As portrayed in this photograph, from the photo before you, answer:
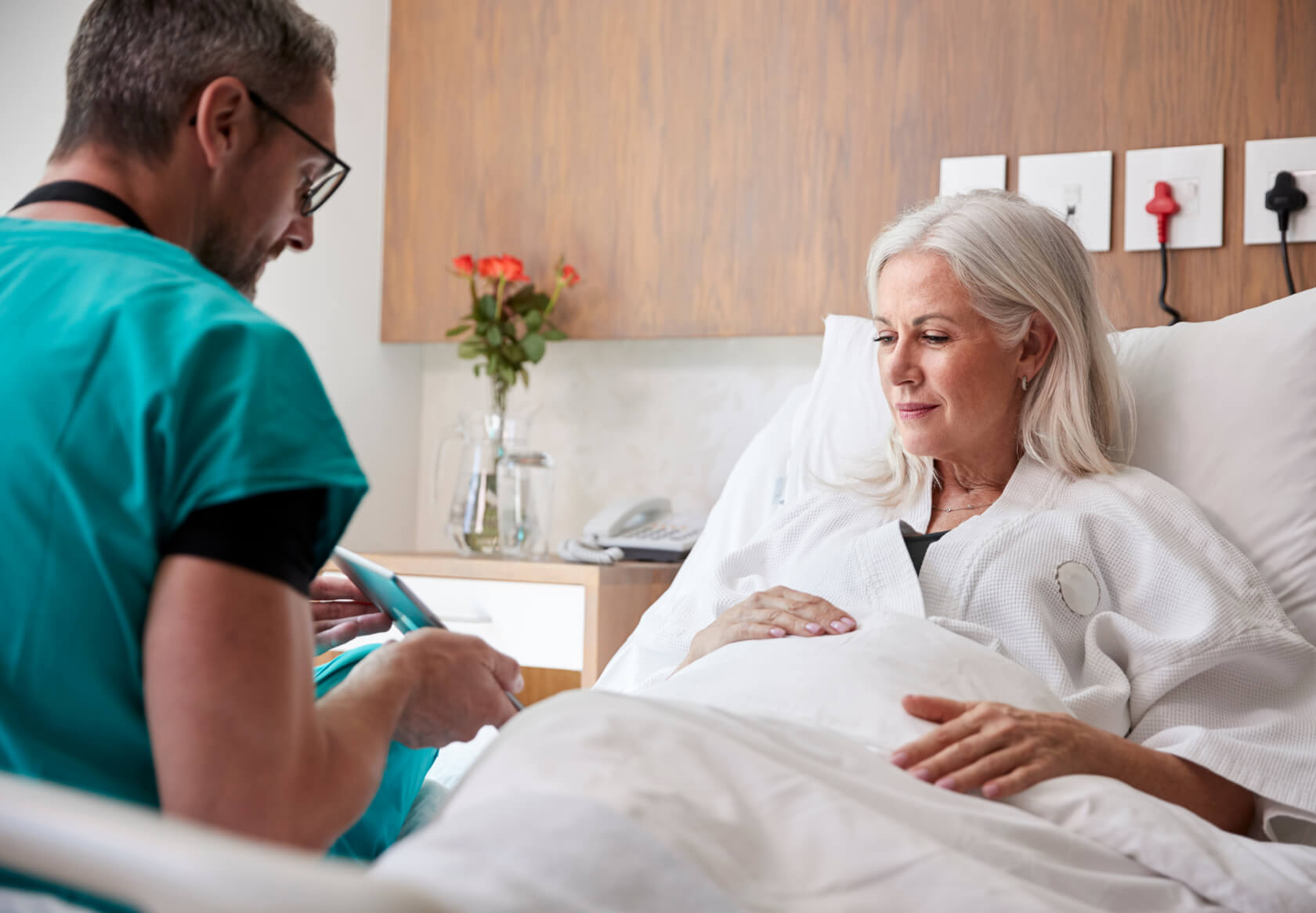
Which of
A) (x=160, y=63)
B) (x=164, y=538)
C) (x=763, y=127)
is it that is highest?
(x=763, y=127)

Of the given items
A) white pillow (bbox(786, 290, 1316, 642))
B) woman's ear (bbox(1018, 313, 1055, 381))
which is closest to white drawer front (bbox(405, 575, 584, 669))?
white pillow (bbox(786, 290, 1316, 642))

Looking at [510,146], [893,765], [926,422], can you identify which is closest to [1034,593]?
[926,422]

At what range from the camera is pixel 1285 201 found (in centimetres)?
209

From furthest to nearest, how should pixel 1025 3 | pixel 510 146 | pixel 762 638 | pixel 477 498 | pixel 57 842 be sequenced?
1. pixel 510 146
2. pixel 477 498
3. pixel 1025 3
4. pixel 762 638
5. pixel 57 842

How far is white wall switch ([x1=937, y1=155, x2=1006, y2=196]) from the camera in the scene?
92.4 inches

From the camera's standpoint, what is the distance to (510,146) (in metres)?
2.89

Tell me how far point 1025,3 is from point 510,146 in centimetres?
128

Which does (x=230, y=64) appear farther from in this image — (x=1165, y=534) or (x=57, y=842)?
(x=1165, y=534)

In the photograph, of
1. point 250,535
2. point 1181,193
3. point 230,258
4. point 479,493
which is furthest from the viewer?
point 479,493

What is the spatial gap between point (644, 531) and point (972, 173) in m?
1.03

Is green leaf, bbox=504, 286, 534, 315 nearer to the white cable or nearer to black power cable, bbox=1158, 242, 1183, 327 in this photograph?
the white cable

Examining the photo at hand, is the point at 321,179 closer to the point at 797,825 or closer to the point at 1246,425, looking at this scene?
the point at 797,825

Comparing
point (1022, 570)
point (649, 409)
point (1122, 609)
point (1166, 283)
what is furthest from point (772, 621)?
point (649, 409)

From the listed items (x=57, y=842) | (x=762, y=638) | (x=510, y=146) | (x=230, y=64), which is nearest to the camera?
(x=57, y=842)
